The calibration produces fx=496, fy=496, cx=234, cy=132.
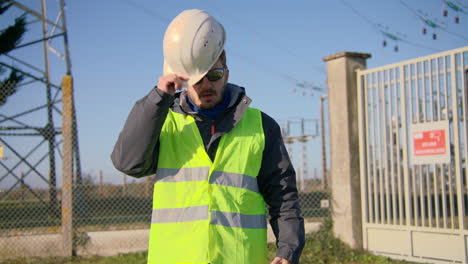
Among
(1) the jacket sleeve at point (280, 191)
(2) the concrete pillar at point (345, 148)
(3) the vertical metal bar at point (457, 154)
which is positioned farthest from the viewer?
(2) the concrete pillar at point (345, 148)

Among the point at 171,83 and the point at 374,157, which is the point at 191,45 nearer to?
the point at 171,83

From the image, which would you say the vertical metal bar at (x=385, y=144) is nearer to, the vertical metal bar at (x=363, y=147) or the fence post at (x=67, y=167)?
the vertical metal bar at (x=363, y=147)

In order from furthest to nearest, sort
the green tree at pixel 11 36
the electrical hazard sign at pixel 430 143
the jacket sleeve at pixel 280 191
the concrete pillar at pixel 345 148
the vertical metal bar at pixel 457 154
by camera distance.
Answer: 1. the green tree at pixel 11 36
2. the concrete pillar at pixel 345 148
3. the electrical hazard sign at pixel 430 143
4. the vertical metal bar at pixel 457 154
5. the jacket sleeve at pixel 280 191

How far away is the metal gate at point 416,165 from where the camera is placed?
257 inches

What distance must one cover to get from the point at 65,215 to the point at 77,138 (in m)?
1.26

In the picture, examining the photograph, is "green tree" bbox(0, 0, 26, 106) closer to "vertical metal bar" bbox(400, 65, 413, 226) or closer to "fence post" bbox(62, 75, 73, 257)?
"fence post" bbox(62, 75, 73, 257)

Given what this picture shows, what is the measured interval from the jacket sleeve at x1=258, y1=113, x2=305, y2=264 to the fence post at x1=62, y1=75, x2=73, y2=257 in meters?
6.04

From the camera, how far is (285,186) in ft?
7.90

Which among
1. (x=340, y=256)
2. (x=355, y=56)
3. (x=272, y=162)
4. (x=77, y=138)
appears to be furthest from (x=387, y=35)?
(x=272, y=162)

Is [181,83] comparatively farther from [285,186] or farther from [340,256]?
[340,256]

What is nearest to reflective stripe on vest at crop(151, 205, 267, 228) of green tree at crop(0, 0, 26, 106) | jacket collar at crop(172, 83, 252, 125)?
jacket collar at crop(172, 83, 252, 125)

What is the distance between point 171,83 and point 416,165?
5.77 meters

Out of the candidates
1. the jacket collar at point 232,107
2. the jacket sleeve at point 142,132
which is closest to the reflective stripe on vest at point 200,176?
the jacket sleeve at point 142,132

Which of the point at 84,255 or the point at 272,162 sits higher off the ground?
the point at 272,162
